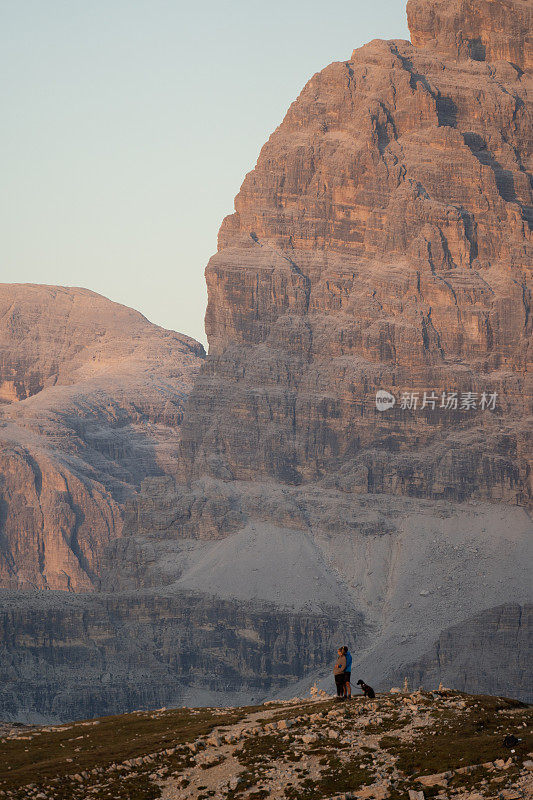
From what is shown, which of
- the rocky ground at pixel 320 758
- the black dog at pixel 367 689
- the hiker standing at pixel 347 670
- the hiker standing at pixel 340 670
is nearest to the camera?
the rocky ground at pixel 320 758

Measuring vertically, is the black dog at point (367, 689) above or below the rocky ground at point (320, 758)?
above

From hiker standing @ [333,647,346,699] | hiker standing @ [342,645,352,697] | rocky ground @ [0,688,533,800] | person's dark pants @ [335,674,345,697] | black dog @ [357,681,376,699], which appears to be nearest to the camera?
rocky ground @ [0,688,533,800]

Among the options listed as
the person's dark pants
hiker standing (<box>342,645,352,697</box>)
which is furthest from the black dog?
the person's dark pants

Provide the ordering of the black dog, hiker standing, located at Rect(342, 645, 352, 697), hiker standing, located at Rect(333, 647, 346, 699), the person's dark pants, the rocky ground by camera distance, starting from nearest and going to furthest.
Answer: the rocky ground
hiker standing, located at Rect(342, 645, 352, 697)
hiker standing, located at Rect(333, 647, 346, 699)
the black dog
the person's dark pants

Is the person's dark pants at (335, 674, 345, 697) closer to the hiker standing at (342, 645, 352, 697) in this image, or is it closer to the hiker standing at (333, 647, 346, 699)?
the hiker standing at (333, 647, 346, 699)

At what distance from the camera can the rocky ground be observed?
78.3 meters

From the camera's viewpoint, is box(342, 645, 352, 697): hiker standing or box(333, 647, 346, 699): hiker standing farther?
box(333, 647, 346, 699): hiker standing

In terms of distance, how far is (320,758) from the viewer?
83.5 metres

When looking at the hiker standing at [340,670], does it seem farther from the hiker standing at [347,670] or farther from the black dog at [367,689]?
the black dog at [367,689]

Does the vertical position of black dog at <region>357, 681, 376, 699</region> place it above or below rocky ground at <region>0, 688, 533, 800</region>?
above

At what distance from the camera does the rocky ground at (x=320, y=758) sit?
78.3 metres

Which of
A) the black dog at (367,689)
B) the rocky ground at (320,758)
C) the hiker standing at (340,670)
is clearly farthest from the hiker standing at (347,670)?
the rocky ground at (320,758)

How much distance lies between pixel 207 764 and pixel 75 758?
11.3 m

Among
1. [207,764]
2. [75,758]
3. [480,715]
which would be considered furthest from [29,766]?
[480,715]
